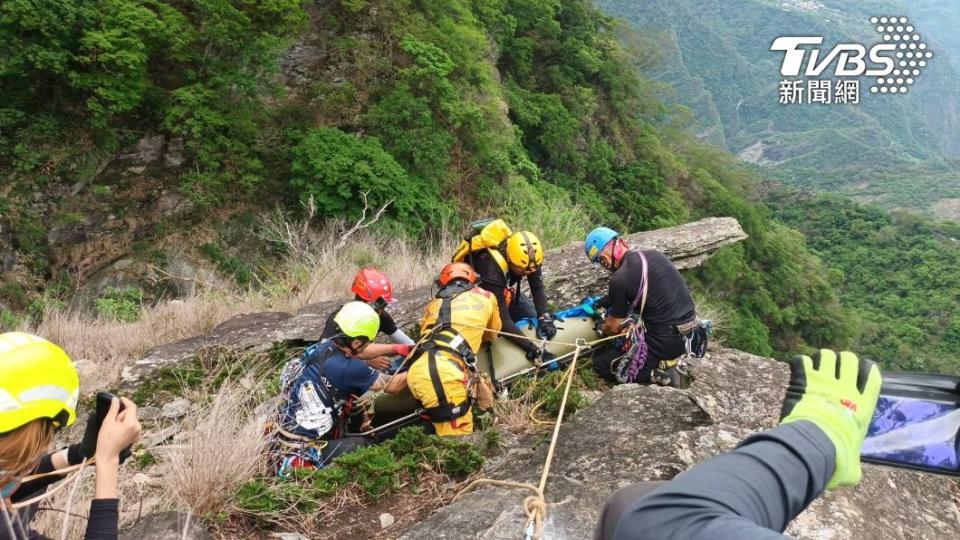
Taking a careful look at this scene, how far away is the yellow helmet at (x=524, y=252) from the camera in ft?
15.1

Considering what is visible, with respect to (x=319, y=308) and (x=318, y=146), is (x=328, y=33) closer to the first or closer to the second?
(x=318, y=146)

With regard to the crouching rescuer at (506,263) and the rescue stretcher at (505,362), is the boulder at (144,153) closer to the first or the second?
the crouching rescuer at (506,263)

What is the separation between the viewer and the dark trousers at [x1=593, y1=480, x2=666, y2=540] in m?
1.18

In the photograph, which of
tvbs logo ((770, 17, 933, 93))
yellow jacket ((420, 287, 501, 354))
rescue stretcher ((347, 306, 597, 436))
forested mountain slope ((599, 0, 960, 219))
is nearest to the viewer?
yellow jacket ((420, 287, 501, 354))

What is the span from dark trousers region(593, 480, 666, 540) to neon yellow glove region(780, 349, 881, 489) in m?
0.33

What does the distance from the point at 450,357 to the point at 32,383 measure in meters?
2.23

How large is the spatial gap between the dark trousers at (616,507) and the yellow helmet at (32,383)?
58.9 inches

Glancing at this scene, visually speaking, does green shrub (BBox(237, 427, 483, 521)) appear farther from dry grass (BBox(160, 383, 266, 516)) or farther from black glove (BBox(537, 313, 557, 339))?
black glove (BBox(537, 313, 557, 339))

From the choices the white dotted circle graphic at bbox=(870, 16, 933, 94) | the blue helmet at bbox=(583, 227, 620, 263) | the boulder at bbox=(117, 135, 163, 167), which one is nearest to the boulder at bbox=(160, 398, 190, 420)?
the blue helmet at bbox=(583, 227, 620, 263)

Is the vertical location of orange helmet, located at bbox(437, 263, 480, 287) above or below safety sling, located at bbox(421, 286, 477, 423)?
above

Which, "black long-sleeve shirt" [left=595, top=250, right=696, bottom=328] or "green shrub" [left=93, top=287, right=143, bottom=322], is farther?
"green shrub" [left=93, top=287, right=143, bottom=322]

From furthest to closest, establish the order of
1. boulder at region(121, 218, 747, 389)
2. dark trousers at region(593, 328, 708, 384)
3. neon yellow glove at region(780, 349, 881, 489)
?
boulder at region(121, 218, 747, 389) < dark trousers at region(593, 328, 708, 384) < neon yellow glove at region(780, 349, 881, 489)

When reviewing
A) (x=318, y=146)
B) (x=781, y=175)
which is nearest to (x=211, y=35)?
(x=318, y=146)

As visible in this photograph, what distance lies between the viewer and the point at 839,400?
1.16 m
